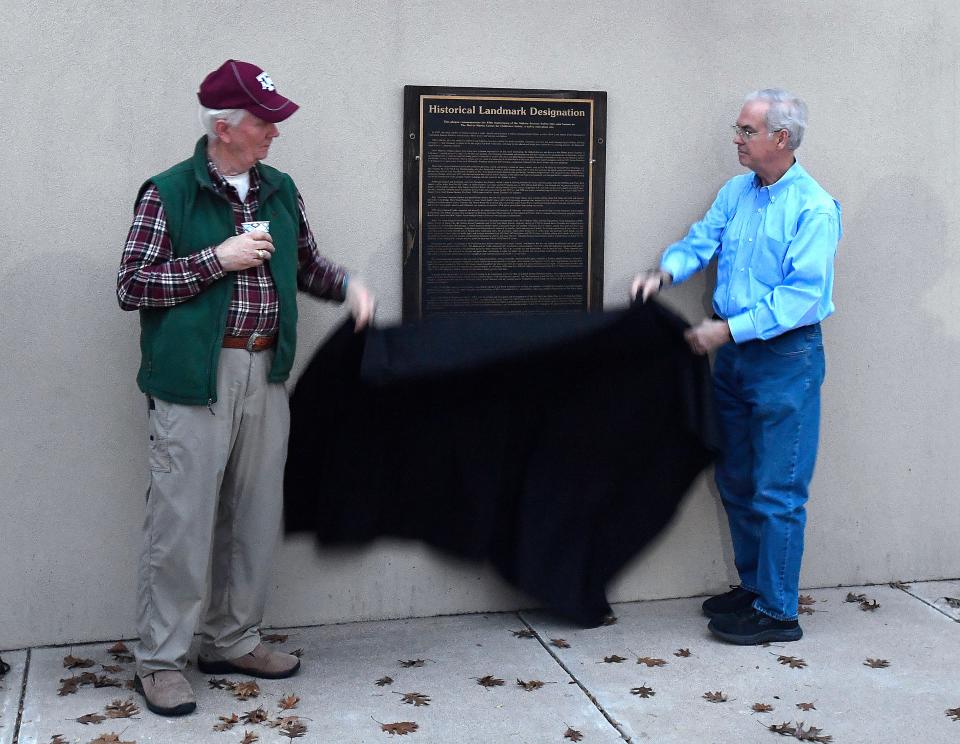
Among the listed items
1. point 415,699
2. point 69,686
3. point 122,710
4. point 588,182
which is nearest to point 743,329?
point 588,182

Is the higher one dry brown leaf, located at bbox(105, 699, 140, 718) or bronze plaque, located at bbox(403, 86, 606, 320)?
bronze plaque, located at bbox(403, 86, 606, 320)

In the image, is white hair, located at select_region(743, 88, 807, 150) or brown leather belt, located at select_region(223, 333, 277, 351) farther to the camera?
white hair, located at select_region(743, 88, 807, 150)

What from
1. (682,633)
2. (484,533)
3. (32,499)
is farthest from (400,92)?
(682,633)

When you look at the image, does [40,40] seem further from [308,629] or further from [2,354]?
[308,629]

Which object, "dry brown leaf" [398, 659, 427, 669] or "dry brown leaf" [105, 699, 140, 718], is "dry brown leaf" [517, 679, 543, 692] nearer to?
"dry brown leaf" [398, 659, 427, 669]

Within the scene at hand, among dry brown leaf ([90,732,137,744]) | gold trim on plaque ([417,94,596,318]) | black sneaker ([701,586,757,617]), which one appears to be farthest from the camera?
black sneaker ([701,586,757,617])

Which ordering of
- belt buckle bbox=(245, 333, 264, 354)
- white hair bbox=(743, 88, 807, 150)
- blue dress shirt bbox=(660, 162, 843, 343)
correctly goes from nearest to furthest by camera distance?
belt buckle bbox=(245, 333, 264, 354) → blue dress shirt bbox=(660, 162, 843, 343) → white hair bbox=(743, 88, 807, 150)

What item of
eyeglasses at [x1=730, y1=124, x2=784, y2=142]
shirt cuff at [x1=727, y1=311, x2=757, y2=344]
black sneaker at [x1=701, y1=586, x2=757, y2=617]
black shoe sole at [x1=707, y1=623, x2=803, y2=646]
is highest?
eyeglasses at [x1=730, y1=124, x2=784, y2=142]

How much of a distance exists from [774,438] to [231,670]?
2.31 metres

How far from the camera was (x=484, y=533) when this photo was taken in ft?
16.8

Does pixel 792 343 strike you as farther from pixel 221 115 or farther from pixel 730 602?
pixel 221 115

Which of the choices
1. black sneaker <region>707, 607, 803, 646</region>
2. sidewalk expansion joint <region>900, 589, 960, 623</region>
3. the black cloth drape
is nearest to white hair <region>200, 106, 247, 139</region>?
the black cloth drape

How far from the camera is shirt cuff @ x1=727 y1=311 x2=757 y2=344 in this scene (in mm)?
4773

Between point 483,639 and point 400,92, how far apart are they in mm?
2223
